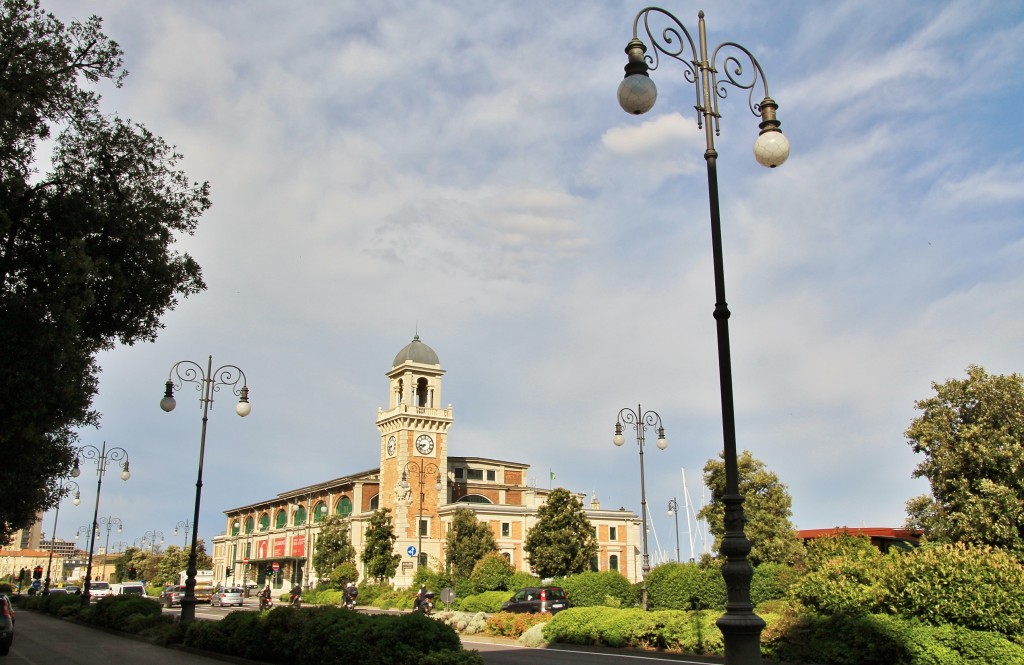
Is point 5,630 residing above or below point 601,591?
below

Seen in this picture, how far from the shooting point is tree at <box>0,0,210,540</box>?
1291cm

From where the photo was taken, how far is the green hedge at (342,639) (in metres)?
13.1

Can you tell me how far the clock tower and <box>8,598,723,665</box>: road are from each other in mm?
43712

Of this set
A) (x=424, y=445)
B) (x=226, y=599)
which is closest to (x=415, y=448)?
(x=424, y=445)

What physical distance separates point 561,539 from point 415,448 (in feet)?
78.6

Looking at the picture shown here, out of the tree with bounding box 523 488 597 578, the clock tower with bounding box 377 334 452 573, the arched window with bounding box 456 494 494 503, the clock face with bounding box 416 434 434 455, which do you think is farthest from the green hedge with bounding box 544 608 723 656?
the arched window with bounding box 456 494 494 503

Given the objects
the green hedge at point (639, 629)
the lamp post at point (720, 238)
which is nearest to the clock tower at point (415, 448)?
the green hedge at point (639, 629)

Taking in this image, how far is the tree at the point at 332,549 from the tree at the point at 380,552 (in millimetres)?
4618

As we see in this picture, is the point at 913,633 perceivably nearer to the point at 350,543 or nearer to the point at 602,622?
the point at 602,622

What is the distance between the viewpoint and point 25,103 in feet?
45.8

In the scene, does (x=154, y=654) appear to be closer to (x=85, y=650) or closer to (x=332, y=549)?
(x=85, y=650)

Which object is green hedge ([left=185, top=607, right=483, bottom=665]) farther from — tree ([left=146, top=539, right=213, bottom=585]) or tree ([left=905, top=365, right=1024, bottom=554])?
tree ([left=146, top=539, right=213, bottom=585])

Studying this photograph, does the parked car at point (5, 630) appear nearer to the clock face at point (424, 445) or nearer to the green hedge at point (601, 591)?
the green hedge at point (601, 591)

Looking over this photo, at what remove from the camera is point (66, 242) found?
14.2 m
